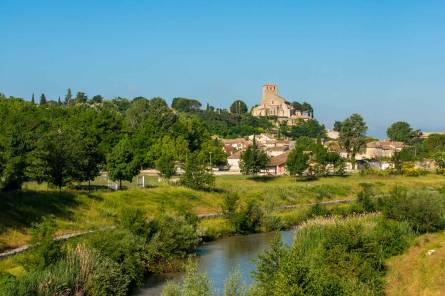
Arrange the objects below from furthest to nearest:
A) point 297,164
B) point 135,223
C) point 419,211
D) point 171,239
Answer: point 297,164 < point 419,211 < point 171,239 < point 135,223

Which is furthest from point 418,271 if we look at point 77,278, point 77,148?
point 77,148

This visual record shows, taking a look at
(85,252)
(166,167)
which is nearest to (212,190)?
(166,167)

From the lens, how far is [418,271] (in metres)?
35.0

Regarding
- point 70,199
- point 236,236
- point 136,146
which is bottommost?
point 236,236

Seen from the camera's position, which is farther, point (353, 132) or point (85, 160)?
point (353, 132)

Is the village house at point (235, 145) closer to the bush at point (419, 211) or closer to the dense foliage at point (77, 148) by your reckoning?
the dense foliage at point (77, 148)

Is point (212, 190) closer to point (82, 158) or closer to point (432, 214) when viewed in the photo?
point (82, 158)

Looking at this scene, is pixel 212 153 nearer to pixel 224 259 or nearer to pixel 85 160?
pixel 85 160

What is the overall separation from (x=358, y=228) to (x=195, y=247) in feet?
45.2

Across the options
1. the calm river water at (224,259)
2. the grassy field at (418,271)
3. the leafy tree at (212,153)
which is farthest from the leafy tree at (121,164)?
the leafy tree at (212,153)

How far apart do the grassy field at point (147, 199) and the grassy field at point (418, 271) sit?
1806cm

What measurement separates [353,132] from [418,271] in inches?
2930

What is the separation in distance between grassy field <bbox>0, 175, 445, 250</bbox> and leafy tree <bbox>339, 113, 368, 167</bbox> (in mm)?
16918

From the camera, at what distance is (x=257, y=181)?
8344 centimetres
